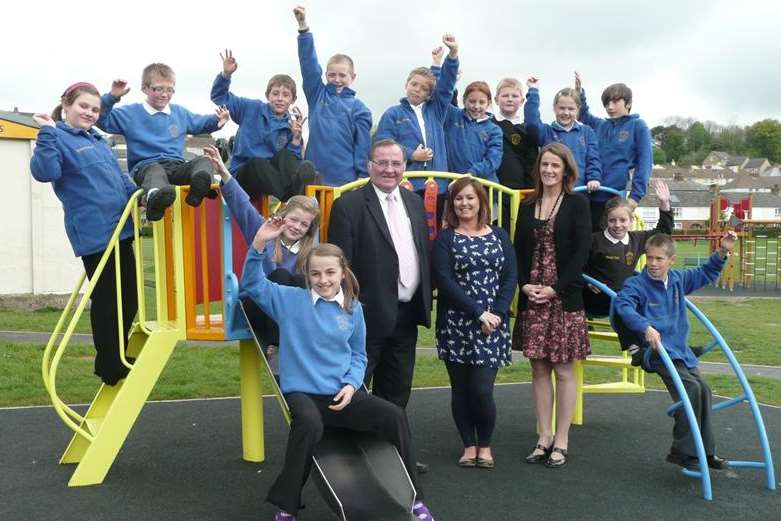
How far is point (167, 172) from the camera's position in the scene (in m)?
5.60

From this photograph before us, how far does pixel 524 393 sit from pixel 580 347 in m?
3.41

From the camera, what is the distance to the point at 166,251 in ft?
17.8

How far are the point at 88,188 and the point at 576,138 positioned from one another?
3567mm

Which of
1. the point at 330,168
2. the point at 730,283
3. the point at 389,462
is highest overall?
the point at 330,168

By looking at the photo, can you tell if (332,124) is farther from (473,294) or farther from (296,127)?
(473,294)

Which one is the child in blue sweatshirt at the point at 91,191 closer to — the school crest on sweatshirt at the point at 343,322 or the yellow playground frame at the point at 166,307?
the yellow playground frame at the point at 166,307

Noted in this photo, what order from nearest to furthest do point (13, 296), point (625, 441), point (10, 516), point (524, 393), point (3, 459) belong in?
1. point (10, 516)
2. point (3, 459)
3. point (625, 441)
4. point (524, 393)
5. point (13, 296)

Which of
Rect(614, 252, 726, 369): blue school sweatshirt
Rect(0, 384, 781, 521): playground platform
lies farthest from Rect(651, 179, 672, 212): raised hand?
Rect(0, 384, 781, 521): playground platform

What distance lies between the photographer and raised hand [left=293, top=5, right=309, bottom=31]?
6.16 m

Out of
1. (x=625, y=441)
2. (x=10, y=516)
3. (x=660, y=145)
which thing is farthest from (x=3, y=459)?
(x=660, y=145)

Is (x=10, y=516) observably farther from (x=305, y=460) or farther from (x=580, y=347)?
(x=580, y=347)

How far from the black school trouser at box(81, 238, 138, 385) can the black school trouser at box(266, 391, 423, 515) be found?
1.68m

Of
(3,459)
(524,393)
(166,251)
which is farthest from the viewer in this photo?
(524,393)

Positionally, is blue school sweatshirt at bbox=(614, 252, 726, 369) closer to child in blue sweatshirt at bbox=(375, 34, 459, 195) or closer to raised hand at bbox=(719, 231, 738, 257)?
raised hand at bbox=(719, 231, 738, 257)
